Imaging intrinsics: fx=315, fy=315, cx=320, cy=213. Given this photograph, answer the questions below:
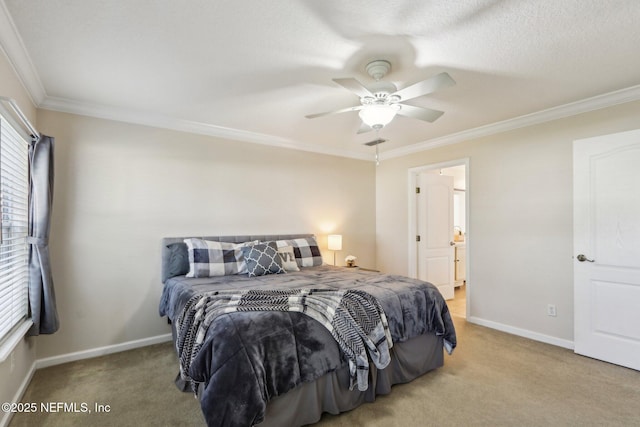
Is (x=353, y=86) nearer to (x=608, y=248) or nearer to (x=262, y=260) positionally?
(x=262, y=260)

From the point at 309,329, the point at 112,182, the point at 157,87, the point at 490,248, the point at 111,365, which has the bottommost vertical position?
the point at 111,365

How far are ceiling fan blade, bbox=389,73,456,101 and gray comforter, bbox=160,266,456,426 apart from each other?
1.48m

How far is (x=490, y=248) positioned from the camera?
380 cm

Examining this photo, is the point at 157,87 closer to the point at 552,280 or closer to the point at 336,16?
the point at 336,16

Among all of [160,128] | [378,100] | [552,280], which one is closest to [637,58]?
[378,100]

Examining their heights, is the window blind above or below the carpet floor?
above

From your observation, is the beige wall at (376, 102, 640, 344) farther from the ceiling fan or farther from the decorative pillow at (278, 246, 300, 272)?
the decorative pillow at (278, 246, 300, 272)

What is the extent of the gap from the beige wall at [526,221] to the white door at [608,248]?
0.14m

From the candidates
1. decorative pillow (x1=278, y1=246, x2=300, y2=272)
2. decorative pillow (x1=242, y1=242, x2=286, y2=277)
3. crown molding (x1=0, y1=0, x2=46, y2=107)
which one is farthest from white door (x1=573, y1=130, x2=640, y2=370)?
crown molding (x1=0, y1=0, x2=46, y2=107)

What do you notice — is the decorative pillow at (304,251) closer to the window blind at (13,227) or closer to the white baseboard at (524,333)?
the white baseboard at (524,333)

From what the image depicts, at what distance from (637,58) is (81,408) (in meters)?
4.62

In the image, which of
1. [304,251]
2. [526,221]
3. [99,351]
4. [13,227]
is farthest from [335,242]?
[13,227]

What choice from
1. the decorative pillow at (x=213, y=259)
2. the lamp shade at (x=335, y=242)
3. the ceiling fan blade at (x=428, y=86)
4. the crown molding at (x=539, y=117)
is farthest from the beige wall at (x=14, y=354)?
the crown molding at (x=539, y=117)

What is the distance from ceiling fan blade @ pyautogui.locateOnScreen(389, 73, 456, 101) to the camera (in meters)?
1.96
